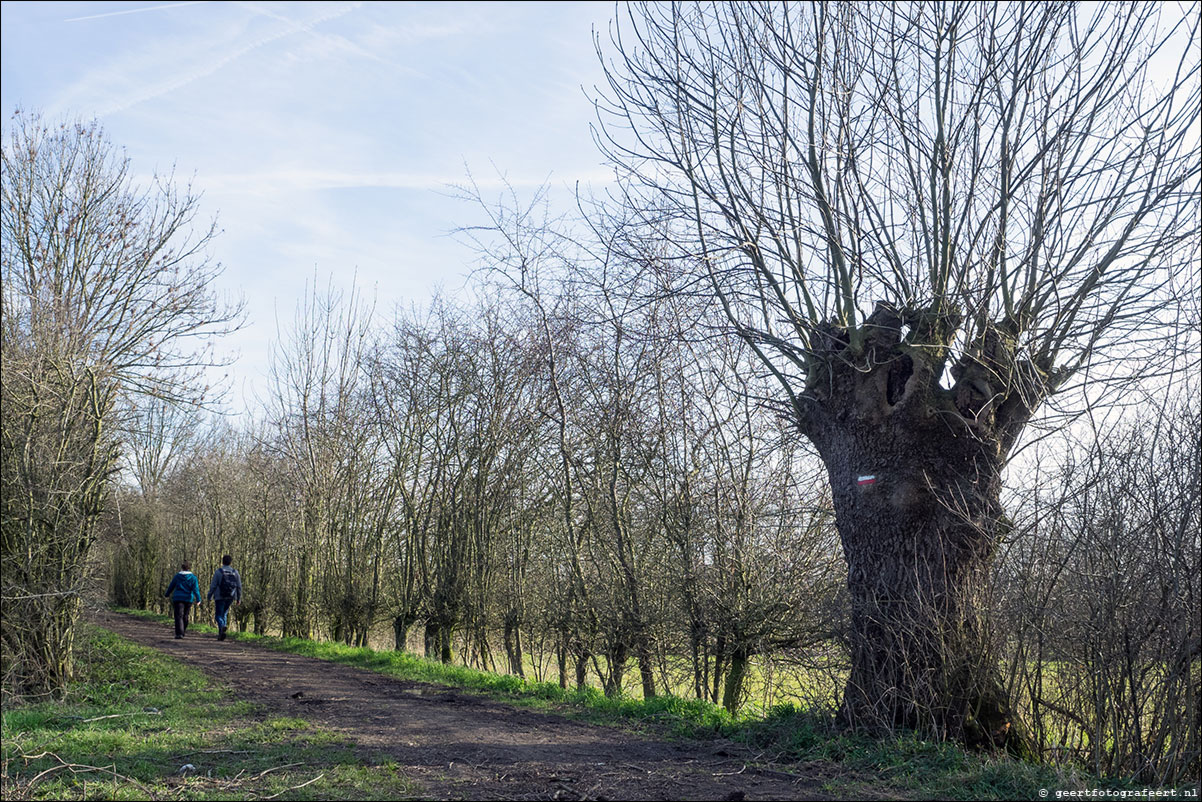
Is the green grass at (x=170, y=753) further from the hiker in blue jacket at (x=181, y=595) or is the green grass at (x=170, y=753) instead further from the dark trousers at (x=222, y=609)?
the hiker in blue jacket at (x=181, y=595)

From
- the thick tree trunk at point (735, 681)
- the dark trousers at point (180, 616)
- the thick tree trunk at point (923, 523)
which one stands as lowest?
the dark trousers at point (180, 616)

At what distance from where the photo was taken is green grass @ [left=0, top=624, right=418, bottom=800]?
5531mm

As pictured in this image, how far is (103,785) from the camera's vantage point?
5.43 meters

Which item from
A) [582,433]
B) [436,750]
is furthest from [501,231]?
[436,750]

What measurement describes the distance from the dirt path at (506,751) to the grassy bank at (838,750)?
33cm

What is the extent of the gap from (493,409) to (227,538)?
17.4 meters

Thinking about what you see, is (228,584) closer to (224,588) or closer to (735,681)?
(224,588)

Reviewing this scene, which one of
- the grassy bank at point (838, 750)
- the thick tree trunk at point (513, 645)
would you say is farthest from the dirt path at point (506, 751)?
the thick tree trunk at point (513, 645)

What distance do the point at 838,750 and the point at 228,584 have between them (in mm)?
16591

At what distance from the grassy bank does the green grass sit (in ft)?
9.64

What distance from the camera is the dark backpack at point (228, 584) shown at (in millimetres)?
19375

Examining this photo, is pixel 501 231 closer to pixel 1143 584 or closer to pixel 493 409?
pixel 493 409

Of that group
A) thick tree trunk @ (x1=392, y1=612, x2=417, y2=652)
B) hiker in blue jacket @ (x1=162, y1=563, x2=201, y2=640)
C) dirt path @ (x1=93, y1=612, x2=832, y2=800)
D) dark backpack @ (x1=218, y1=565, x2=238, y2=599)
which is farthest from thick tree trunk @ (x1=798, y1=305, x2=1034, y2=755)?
hiker in blue jacket @ (x1=162, y1=563, x2=201, y2=640)

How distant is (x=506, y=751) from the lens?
7.05m
